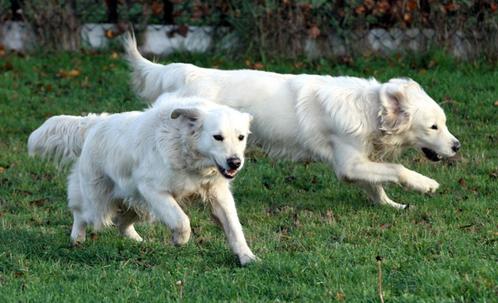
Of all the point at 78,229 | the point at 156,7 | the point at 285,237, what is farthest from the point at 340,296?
the point at 156,7

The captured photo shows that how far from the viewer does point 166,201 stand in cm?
691

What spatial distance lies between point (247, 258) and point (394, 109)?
2530 millimetres

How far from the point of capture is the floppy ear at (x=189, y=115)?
691 cm

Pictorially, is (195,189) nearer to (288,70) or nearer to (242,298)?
(242,298)

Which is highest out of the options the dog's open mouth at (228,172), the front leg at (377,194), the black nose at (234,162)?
the black nose at (234,162)

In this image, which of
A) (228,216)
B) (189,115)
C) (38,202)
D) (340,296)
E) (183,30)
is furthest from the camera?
(183,30)

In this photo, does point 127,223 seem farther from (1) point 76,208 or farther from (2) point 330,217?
(2) point 330,217

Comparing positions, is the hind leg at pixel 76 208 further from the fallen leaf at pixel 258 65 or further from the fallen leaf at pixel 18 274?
the fallen leaf at pixel 258 65

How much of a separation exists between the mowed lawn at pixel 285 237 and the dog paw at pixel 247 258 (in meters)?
0.08

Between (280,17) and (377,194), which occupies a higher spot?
(377,194)

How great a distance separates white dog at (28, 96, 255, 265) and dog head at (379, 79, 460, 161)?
1.99m

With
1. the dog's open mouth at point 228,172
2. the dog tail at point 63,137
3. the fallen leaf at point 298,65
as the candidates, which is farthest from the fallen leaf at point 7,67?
the dog's open mouth at point 228,172

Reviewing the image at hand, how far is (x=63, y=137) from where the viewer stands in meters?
8.09

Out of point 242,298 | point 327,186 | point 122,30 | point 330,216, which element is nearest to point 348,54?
point 122,30
